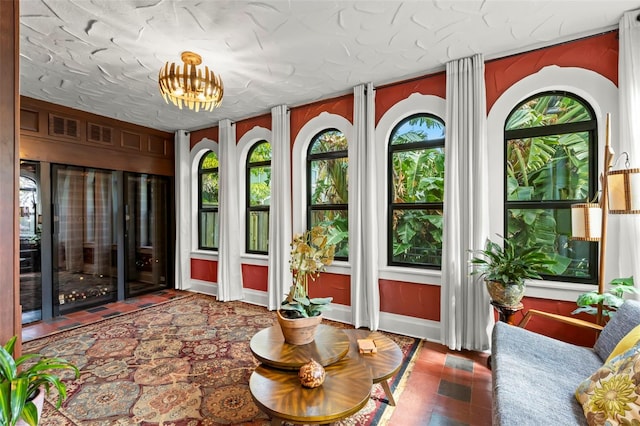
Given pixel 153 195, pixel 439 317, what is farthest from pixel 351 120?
pixel 153 195

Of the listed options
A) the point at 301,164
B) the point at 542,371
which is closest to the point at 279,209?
the point at 301,164

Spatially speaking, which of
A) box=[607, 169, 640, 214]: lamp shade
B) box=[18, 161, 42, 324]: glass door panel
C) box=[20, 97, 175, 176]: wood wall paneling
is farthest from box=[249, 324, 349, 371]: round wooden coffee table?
box=[20, 97, 175, 176]: wood wall paneling

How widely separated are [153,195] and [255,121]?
244 cm

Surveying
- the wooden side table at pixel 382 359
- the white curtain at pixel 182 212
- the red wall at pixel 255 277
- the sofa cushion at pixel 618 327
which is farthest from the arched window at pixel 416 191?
the white curtain at pixel 182 212

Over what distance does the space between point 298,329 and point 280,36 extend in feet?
8.04

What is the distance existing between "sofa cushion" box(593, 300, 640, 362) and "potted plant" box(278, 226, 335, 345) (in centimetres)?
179

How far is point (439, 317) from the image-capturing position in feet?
10.7

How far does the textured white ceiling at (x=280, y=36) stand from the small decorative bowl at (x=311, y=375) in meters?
2.50

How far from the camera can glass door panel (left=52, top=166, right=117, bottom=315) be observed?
13.8ft

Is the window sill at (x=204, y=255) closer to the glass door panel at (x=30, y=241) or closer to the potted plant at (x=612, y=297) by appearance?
the glass door panel at (x=30, y=241)

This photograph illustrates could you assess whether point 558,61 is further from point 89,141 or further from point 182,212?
point 89,141

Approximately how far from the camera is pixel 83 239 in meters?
4.48

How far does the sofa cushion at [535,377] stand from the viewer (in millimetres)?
1381

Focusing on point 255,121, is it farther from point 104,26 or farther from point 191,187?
point 104,26
